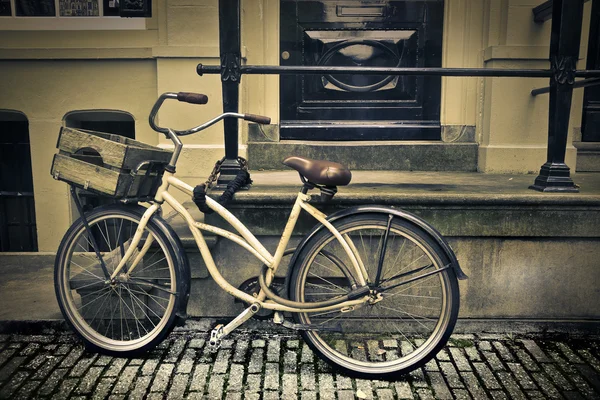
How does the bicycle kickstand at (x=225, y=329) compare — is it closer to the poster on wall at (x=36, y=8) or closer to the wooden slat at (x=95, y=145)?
the wooden slat at (x=95, y=145)

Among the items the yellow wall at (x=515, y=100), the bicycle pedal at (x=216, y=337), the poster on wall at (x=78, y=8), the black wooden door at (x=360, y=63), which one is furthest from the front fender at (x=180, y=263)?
the yellow wall at (x=515, y=100)

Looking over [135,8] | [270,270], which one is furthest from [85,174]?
[135,8]

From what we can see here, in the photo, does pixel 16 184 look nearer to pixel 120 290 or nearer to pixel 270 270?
pixel 120 290

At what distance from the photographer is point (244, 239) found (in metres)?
3.05

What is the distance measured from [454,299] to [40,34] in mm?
4295

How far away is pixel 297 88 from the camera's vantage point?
4.94 meters

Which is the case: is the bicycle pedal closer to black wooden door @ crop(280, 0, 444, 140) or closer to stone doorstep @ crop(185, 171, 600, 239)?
stone doorstep @ crop(185, 171, 600, 239)

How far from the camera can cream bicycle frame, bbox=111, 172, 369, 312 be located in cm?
280

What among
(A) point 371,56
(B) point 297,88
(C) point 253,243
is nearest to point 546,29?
(A) point 371,56

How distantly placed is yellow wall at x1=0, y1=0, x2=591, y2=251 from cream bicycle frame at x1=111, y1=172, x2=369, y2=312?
1.64 meters

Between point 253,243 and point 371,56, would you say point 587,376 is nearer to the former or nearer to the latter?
point 253,243

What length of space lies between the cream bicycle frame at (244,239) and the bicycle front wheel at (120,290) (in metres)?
0.07

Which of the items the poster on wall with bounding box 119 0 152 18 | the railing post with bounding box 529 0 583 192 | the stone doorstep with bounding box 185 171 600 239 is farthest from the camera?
the poster on wall with bounding box 119 0 152 18

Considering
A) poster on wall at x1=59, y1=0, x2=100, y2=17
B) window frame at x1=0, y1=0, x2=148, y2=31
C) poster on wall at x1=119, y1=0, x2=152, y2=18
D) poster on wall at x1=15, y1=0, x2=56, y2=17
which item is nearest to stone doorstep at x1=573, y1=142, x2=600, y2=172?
poster on wall at x1=119, y1=0, x2=152, y2=18
